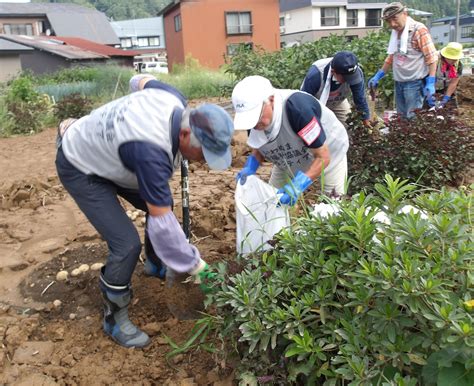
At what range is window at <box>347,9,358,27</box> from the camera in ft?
138

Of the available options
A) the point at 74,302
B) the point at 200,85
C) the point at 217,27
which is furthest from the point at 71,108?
the point at 217,27

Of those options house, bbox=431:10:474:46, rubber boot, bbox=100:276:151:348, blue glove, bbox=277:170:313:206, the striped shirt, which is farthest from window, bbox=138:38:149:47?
rubber boot, bbox=100:276:151:348

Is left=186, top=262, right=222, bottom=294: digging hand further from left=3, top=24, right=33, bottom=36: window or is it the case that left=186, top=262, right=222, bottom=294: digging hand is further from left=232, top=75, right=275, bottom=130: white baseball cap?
left=3, top=24, right=33, bottom=36: window

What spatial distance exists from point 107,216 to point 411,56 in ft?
13.1

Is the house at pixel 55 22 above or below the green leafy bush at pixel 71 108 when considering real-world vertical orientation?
above

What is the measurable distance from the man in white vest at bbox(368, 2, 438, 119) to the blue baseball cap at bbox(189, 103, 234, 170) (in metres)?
3.34

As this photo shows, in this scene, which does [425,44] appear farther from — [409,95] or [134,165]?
[134,165]

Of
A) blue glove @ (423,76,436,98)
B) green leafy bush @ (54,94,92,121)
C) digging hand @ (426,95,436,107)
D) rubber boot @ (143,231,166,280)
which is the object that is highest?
blue glove @ (423,76,436,98)

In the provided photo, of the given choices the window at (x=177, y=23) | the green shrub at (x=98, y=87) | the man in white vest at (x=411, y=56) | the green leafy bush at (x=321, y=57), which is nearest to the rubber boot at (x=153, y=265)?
the man in white vest at (x=411, y=56)

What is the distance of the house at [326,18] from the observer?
134ft

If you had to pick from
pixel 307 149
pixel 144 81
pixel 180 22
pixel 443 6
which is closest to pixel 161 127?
pixel 144 81

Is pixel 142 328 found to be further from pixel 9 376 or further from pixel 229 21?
pixel 229 21

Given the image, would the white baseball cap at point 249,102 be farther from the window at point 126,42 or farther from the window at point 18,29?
the window at point 126,42

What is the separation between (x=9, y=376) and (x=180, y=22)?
30.9 meters
